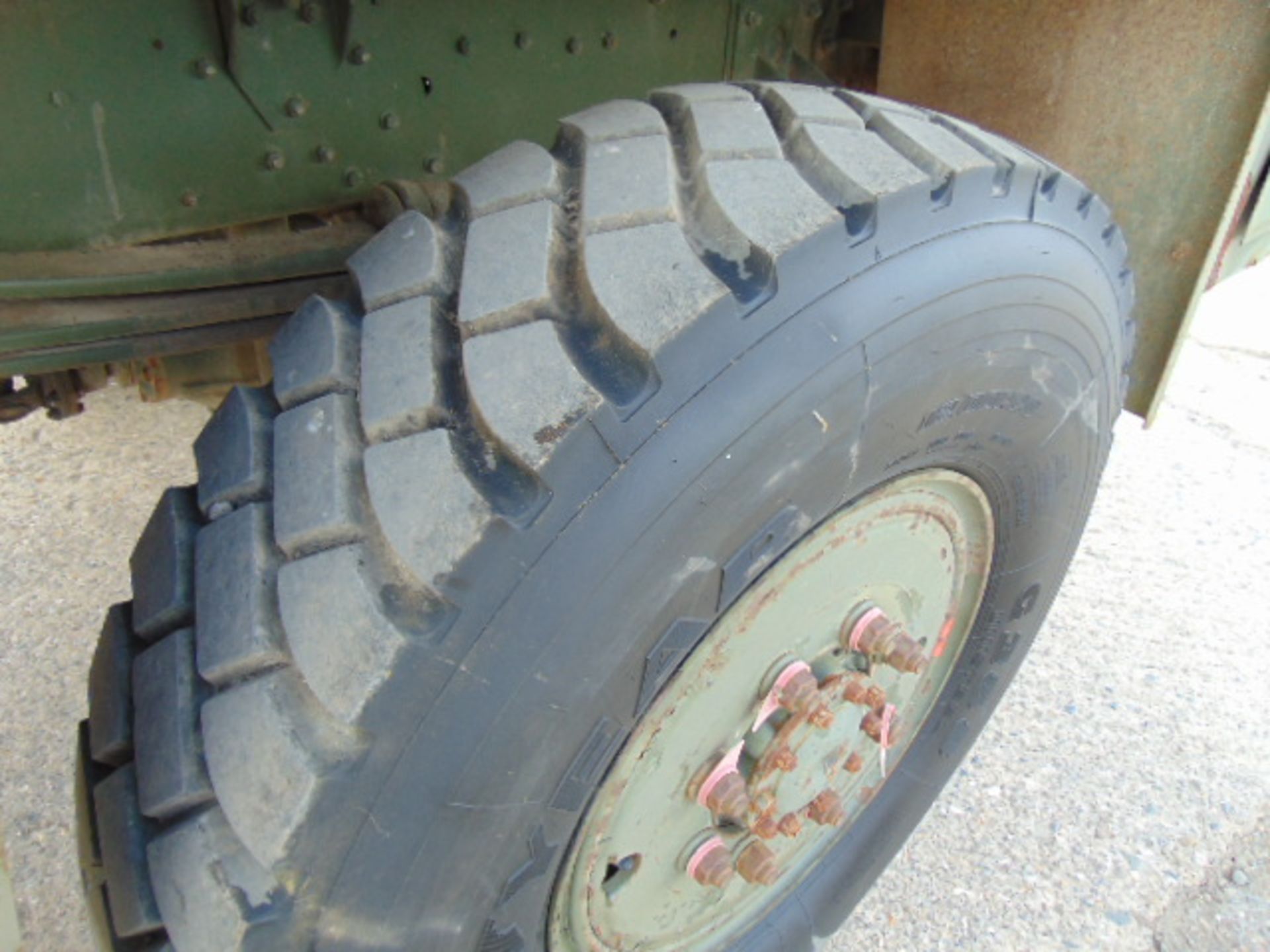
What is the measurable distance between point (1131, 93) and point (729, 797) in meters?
1.07

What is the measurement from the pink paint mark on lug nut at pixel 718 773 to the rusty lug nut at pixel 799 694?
73 millimetres

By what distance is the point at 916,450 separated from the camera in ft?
3.88

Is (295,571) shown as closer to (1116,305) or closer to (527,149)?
Result: (527,149)

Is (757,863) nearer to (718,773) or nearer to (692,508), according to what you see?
(718,773)

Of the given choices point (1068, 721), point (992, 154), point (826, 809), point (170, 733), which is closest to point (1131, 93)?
point (992, 154)

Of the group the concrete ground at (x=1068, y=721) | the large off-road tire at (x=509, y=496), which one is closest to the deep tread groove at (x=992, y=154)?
the large off-road tire at (x=509, y=496)

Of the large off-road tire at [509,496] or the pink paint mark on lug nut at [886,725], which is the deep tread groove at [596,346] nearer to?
the large off-road tire at [509,496]

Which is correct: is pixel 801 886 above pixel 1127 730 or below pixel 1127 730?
above

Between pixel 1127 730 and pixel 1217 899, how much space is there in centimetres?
39

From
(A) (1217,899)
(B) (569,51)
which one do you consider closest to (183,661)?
(B) (569,51)

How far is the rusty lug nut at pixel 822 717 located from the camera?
1.27 meters

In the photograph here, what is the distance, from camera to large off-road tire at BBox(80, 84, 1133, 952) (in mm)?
898

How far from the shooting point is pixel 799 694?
1.24 m

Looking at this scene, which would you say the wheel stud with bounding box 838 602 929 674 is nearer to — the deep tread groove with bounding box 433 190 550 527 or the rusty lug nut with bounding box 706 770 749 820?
the rusty lug nut with bounding box 706 770 749 820
